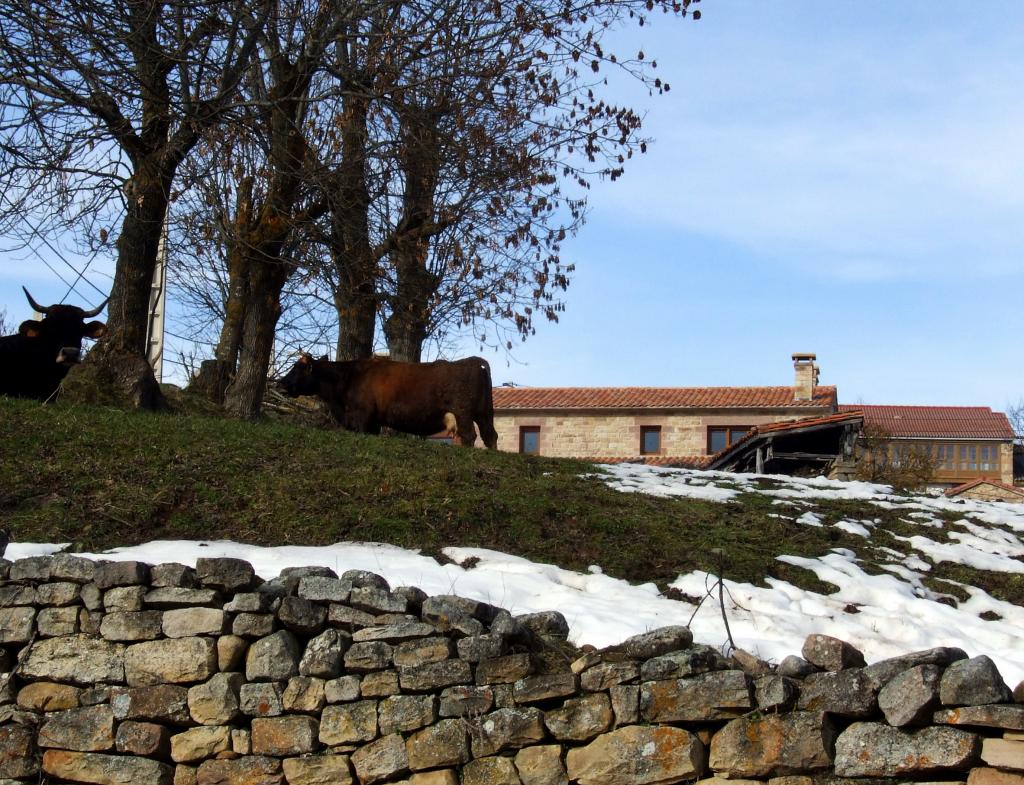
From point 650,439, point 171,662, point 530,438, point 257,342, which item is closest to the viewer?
point 171,662

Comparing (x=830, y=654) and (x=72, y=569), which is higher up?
(x=72, y=569)

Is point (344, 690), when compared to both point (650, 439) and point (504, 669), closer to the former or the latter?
point (504, 669)

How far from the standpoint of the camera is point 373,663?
667 centimetres

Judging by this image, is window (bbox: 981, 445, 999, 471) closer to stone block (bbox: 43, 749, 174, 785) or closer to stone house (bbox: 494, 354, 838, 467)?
stone house (bbox: 494, 354, 838, 467)

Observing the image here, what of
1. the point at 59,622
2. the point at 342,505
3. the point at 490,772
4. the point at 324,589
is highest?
the point at 342,505

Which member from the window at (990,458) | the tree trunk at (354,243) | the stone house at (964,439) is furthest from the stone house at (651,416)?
the tree trunk at (354,243)

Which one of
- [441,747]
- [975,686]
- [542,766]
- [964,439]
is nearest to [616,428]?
[964,439]

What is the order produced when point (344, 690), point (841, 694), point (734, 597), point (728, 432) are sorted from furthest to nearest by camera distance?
1. point (728, 432)
2. point (734, 597)
3. point (344, 690)
4. point (841, 694)

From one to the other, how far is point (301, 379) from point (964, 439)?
37.5 metres

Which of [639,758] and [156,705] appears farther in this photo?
[156,705]

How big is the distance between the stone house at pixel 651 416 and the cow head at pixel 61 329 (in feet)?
76.3

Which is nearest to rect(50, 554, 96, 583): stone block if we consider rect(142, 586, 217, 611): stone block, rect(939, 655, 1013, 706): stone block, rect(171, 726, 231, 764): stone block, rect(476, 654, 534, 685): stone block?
rect(142, 586, 217, 611): stone block

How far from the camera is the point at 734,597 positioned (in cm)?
813

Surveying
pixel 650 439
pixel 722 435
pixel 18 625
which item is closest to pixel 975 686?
pixel 18 625
